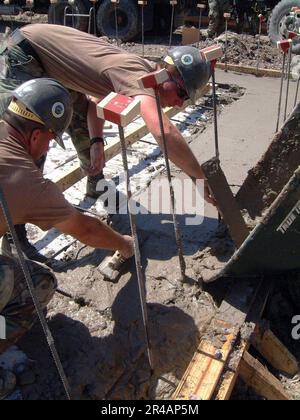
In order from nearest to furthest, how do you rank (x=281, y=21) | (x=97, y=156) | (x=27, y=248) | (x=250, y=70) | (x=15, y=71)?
(x=15, y=71)
(x=27, y=248)
(x=97, y=156)
(x=250, y=70)
(x=281, y=21)

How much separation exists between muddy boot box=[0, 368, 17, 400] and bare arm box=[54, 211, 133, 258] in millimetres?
710

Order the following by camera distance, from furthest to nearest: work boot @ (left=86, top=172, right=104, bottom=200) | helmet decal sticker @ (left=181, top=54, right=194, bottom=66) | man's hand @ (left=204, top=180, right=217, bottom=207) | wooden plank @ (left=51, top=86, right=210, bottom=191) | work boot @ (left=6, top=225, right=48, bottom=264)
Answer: work boot @ (left=86, top=172, right=104, bottom=200)
wooden plank @ (left=51, top=86, right=210, bottom=191)
work boot @ (left=6, top=225, right=48, bottom=264)
man's hand @ (left=204, top=180, right=217, bottom=207)
helmet decal sticker @ (left=181, top=54, right=194, bottom=66)

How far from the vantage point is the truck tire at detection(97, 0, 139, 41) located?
375 inches

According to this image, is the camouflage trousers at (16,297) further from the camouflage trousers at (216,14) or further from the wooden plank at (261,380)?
the camouflage trousers at (216,14)

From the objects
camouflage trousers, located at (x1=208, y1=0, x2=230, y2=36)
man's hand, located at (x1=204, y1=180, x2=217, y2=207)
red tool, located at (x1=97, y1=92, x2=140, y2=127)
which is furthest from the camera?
camouflage trousers, located at (x1=208, y1=0, x2=230, y2=36)

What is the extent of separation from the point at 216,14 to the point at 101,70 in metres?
7.52

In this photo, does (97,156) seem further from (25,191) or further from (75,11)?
(75,11)

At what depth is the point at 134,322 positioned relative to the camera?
2.45 meters

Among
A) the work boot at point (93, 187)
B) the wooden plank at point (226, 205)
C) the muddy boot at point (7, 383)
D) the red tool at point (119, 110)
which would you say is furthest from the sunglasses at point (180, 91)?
the muddy boot at point (7, 383)

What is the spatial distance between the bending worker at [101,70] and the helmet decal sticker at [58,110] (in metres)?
0.48

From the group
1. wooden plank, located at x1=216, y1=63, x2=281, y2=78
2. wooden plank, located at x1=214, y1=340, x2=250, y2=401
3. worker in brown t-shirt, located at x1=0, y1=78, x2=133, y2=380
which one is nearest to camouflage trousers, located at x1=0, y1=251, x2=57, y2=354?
worker in brown t-shirt, located at x1=0, y1=78, x2=133, y2=380

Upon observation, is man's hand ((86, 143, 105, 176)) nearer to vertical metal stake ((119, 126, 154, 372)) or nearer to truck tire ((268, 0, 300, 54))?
vertical metal stake ((119, 126, 154, 372))

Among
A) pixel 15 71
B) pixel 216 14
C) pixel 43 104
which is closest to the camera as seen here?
pixel 43 104

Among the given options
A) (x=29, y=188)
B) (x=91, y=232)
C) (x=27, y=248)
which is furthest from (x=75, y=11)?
(x=29, y=188)
